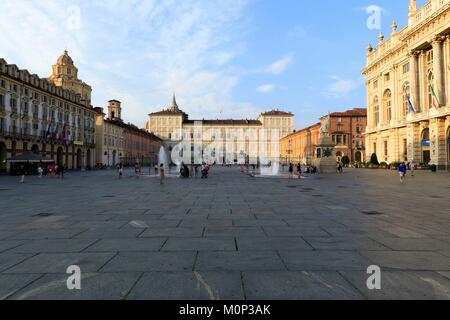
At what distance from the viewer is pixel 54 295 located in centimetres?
357

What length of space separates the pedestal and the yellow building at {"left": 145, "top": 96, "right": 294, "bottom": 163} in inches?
3881

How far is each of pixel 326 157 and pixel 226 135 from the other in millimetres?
104039

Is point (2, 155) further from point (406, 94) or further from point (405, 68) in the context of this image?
point (405, 68)

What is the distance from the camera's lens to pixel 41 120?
51031mm

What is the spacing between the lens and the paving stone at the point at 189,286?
3516 mm

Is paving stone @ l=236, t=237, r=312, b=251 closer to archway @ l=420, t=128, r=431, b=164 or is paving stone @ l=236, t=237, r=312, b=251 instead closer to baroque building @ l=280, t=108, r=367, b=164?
archway @ l=420, t=128, r=431, b=164

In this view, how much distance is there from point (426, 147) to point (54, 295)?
54.8 m

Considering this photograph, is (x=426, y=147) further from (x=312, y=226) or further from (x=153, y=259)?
(x=153, y=259)

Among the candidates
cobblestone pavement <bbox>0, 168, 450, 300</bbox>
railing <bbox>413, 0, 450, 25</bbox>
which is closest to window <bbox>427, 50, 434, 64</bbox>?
railing <bbox>413, 0, 450, 25</bbox>

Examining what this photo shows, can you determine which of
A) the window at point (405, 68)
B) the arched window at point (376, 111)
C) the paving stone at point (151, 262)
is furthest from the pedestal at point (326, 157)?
the paving stone at point (151, 262)

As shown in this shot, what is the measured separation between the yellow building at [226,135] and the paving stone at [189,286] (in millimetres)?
136842

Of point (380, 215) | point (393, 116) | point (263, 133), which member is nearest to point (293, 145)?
point (263, 133)

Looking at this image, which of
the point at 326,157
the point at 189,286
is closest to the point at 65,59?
the point at 326,157

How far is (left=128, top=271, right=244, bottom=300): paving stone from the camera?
3.52 m
